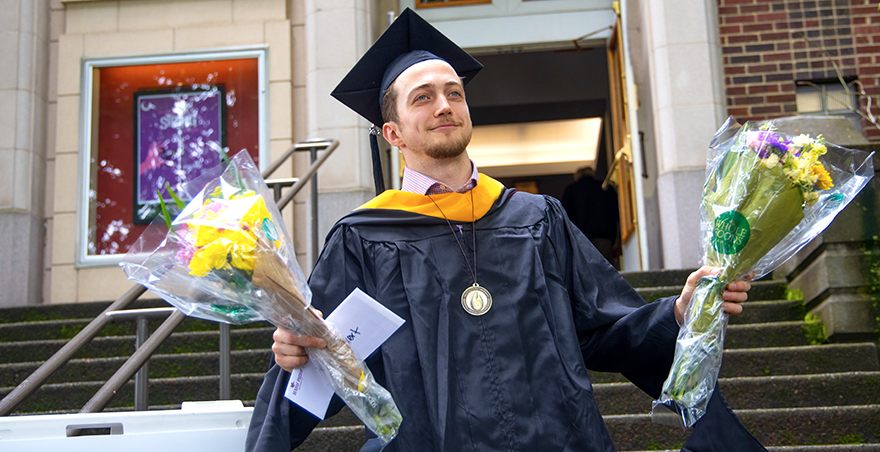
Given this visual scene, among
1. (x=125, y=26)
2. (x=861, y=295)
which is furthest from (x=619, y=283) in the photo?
(x=125, y=26)

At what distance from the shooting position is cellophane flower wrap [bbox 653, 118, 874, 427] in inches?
76.1

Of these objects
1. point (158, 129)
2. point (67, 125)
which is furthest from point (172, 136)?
point (67, 125)

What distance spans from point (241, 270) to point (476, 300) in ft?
2.04

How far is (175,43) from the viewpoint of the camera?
7.39m

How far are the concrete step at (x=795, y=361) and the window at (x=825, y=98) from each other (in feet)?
11.0

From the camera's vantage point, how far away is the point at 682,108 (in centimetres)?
667

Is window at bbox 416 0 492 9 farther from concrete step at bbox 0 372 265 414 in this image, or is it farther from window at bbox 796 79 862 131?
concrete step at bbox 0 372 265 414

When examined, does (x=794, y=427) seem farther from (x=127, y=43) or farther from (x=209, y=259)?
(x=127, y=43)

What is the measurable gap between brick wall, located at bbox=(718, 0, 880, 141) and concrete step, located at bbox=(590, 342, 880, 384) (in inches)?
127

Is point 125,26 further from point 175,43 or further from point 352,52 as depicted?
point 352,52

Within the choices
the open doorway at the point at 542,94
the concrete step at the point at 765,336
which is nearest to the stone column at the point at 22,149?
the open doorway at the point at 542,94

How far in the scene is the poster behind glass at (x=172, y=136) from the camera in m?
7.38

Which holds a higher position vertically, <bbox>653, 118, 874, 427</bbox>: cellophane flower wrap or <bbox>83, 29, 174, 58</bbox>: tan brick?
<bbox>83, 29, 174, 58</bbox>: tan brick

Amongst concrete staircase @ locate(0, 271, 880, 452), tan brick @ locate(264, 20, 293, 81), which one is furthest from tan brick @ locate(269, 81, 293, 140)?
concrete staircase @ locate(0, 271, 880, 452)
